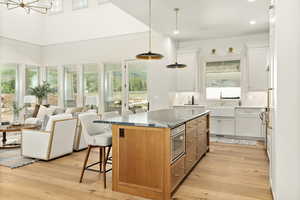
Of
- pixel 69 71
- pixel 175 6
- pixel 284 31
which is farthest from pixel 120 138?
pixel 69 71

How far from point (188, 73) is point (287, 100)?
4.69 m

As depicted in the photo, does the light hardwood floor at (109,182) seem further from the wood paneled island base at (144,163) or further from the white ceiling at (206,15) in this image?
the white ceiling at (206,15)

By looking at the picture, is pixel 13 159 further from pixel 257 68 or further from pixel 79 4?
pixel 257 68

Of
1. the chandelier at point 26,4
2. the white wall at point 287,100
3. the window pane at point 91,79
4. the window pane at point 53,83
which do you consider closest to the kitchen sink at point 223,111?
the white wall at point 287,100

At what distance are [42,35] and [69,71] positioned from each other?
192 centimetres

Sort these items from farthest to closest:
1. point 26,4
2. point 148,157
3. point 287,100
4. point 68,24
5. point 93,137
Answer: point 68,24, point 26,4, point 93,137, point 148,157, point 287,100

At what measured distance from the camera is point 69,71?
8.39 meters

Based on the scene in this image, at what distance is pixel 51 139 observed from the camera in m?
4.02

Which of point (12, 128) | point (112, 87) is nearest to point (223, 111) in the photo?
point (112, 87)

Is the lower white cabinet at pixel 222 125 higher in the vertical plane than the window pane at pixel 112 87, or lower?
lower

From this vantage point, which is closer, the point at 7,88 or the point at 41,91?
the point at 7,88

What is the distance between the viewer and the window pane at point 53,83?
8602 mm

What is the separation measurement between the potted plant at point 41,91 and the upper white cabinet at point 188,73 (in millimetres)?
5103

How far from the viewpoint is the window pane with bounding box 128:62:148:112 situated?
7.00 metres
